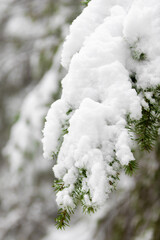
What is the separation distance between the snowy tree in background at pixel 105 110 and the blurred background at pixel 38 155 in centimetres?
137

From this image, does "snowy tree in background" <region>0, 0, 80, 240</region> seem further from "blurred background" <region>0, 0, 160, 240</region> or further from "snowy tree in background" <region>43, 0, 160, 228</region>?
"snowy tree in background" <region>43, 0, 160, 228</region>

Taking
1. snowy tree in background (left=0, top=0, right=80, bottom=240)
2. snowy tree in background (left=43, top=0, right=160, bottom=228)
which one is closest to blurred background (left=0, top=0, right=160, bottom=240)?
snowy tree in background (left=0, top=0, right=80, bottom=240)

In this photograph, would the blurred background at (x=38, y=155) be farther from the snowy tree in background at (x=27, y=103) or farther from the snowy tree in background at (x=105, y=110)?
the snowy tree in background at (x=105, y=110)

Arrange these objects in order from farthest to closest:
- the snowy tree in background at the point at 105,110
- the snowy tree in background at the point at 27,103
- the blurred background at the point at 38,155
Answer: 1. the snowy tree in background at the point at 27,103
2. the blurred background at the point at 38,155
3. the snowy tree in background at the point at 105,110

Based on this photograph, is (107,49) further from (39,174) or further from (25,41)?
(25,41)

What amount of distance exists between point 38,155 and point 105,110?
116 inches

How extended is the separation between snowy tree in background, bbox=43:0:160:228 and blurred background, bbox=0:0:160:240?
4.49 ft

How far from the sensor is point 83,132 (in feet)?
2.48

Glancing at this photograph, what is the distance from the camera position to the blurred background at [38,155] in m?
2.34

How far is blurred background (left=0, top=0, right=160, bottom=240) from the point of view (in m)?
2.34

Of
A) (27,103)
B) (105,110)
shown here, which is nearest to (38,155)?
(27,103)

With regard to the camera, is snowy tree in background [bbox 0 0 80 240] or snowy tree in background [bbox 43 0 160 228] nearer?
snowy tree in background [bbox 43 0 160 228]

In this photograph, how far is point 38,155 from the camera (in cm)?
358

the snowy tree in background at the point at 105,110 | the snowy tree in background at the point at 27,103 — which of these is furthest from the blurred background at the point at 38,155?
the snowy tree in background at the point at 105,110
